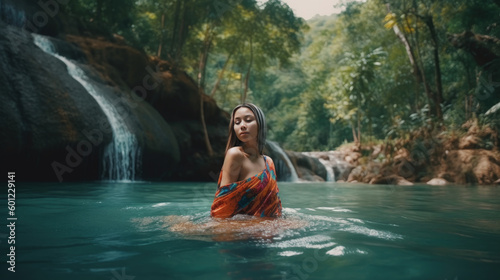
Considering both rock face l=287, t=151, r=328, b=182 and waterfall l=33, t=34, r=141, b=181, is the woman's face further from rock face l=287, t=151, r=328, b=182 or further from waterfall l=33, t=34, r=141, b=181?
rock face l=287, t=151, r=328, b=182

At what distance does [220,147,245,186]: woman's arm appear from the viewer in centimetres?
290

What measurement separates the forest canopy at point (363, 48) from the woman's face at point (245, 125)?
29.6 feet

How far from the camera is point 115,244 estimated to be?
2.24 meters

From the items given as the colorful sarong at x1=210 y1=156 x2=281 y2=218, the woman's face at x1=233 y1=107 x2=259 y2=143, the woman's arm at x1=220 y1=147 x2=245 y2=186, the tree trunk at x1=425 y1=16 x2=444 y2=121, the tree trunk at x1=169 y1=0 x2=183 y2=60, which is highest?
the tree trunk at x1=169 y1=0 x2=183 y2=60

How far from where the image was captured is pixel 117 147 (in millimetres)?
9945

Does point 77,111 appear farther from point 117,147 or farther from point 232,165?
point 232,165

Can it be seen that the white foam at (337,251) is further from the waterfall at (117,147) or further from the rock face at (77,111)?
the waterfall at (117,147)

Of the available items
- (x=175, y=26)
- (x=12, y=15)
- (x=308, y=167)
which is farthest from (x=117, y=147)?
(x=308, y=167)

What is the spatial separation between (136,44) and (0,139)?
36.0ft

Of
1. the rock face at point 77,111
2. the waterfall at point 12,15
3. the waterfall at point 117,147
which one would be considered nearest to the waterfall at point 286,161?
the rock face at point 77,111

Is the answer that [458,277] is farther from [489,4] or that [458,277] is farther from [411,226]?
[489,4]

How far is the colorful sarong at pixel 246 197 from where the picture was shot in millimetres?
2906

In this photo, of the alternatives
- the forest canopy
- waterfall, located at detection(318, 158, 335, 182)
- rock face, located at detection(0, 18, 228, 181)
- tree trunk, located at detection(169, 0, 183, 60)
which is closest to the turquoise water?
rock face, located at detection(0, 18, 228, 181)

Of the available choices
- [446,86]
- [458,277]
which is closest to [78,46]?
[458,277]
